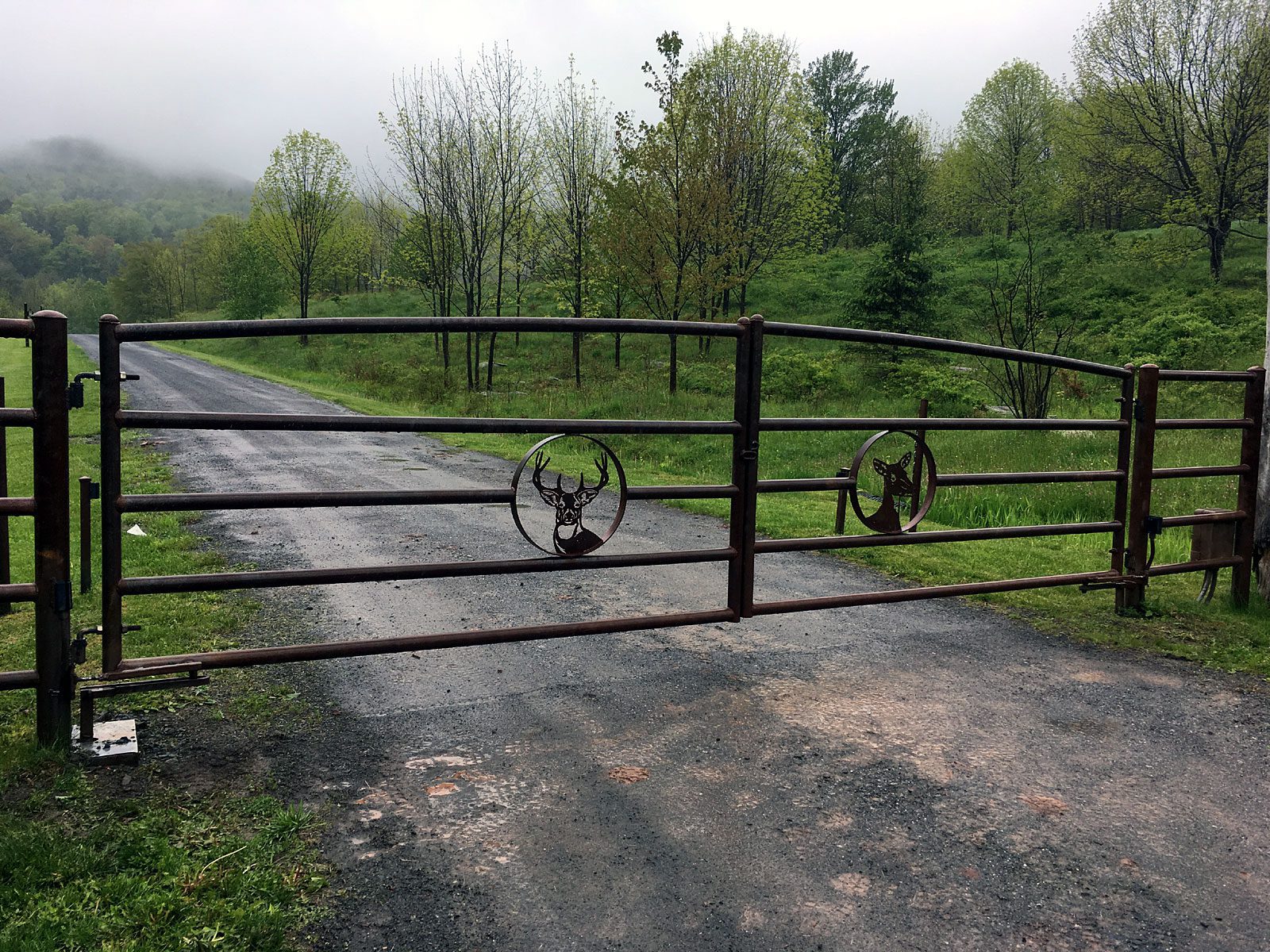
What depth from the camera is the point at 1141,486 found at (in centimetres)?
531

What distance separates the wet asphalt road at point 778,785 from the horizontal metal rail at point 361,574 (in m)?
0.57

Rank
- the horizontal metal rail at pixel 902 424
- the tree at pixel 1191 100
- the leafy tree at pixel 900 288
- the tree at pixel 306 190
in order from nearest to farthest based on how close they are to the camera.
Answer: the horizontal metal rail at pixel 902 424
the leafy tree at pixel 900 288
the tree at pixel 1191 100
the tree at pixel 306 190

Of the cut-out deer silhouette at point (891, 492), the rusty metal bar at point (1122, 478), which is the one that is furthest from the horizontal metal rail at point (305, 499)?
the rusty metal bar at point (1122, 478)

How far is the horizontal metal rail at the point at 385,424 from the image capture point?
3309 millimetres

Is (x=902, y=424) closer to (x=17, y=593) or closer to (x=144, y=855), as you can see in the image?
(x=144, y=855)

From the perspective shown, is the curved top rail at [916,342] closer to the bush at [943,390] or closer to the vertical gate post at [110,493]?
the vertical gate post at [110,493]

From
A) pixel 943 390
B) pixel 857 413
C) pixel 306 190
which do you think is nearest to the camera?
pixel 943 390

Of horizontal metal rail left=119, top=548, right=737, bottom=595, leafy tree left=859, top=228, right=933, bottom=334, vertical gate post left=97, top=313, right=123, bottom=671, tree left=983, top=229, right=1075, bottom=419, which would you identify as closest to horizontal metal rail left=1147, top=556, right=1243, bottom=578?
horizontal metal rail left=119, top=548, right=737, bottom=595

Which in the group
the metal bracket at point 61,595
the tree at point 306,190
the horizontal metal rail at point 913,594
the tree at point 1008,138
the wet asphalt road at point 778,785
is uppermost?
the tree at point 1008,138

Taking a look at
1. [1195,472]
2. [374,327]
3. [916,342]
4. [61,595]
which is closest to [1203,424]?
[1195,472]

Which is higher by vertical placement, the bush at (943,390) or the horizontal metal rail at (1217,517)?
the bush at (943,390)

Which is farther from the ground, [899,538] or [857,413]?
[857,413]

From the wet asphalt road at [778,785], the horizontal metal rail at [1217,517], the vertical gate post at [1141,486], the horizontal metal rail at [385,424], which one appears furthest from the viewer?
the horizontal metal rail at [1217,517]

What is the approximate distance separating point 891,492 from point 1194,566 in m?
2.31
